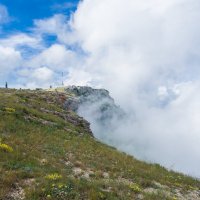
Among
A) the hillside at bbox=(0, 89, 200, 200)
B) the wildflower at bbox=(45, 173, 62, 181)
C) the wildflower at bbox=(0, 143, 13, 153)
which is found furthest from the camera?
the wildflower at bbox=(0, 143, 13, 153)

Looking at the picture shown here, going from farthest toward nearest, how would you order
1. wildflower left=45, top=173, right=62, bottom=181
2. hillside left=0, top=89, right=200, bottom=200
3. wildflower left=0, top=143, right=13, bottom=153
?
wildflower left=0, top=143, right=13, bottom=153, wildflower left=45, top=173, right=62, bottom=181, hillside left=0, top=89, right=200, bottom=200

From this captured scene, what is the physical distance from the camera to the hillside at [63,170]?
22.1 meters

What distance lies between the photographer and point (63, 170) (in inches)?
1073

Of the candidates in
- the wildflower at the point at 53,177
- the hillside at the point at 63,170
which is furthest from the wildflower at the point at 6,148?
the wildflower at the point at 53,177

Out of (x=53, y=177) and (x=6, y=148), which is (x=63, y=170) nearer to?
(x=53, y=177)

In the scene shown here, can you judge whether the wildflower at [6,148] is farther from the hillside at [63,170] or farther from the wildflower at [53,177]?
the wildflower at [53,177]

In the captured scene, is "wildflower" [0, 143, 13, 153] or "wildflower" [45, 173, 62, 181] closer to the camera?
"wildflower" [45, 173, 62, 181]

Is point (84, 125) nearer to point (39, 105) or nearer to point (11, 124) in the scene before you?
point (39, 105)

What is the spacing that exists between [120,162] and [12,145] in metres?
10.8

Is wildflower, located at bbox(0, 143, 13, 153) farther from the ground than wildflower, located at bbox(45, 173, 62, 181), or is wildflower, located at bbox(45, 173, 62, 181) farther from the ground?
wildflower, located at bbox(0, 143, 13, 153)

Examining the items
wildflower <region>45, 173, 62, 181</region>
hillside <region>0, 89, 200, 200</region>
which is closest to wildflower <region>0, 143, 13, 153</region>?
hillside <region>0, 89, 200, 200</region>

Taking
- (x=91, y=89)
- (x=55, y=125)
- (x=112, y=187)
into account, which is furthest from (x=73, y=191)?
(x=91, y=89)

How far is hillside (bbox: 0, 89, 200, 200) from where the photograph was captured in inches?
869

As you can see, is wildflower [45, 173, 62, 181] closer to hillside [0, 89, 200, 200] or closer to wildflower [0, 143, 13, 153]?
hillside [0, 89, 200, 200]
